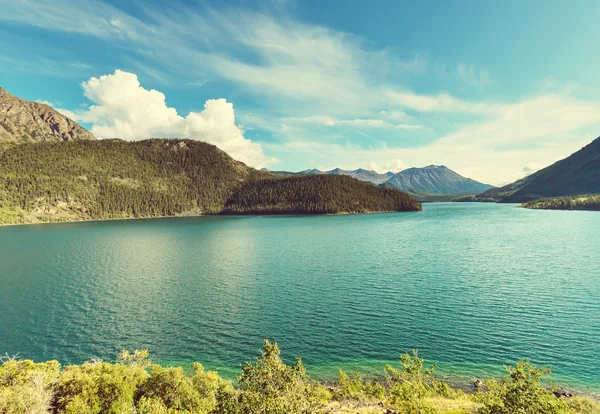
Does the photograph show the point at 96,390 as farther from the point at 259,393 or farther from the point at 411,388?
the point at 411,388

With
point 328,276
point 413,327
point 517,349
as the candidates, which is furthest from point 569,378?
point 328,276

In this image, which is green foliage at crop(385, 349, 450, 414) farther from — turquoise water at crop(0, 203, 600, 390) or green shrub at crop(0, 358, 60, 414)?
green shrub at crop(0, 358, 60, 414)

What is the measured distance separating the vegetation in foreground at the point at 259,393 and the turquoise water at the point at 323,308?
698cm

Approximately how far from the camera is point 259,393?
22672mm

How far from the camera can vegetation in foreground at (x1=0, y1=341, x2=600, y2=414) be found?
2256cm

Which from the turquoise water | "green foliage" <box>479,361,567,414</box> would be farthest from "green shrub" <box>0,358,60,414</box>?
"green foliage" <box>479,361,567,414</box>

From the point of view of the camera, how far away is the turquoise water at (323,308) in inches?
1756

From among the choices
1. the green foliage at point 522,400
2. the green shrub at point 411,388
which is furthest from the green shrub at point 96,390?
the green foliage at point 522,400

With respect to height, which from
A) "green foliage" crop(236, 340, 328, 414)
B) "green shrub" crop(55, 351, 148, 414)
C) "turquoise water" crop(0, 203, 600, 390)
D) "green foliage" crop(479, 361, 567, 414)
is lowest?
"turquoise water" crop(0, 203, 600, 390)

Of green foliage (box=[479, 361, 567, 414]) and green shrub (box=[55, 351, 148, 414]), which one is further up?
green foliage (box=[479, 361, 567, 414])

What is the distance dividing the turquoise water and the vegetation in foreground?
22.9ft

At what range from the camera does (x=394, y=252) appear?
377 feet

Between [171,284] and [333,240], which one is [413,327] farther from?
→ [333,240]

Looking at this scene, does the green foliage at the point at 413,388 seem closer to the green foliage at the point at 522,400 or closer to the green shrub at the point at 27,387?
the green foliage at the point at 522,400
